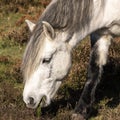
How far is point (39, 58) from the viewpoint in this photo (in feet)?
18.5

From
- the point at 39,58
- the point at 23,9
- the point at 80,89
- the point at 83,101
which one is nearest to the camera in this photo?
the point at 39,58

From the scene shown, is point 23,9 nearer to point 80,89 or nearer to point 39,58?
point 80,89

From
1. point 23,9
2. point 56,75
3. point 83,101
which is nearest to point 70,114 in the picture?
point 83,101

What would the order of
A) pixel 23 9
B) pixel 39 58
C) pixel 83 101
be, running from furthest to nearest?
pixel 23 9, pixel 83 101, pixel 39 58

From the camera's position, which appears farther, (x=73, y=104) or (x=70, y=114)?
(x=73, y=104)

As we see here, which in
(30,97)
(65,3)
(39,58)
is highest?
(65,3)

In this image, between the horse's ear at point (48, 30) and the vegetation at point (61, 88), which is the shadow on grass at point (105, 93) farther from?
the horse's ear at point (48, 30)

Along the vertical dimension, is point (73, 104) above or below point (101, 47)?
below

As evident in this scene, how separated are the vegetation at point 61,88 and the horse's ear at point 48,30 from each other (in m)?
1.03

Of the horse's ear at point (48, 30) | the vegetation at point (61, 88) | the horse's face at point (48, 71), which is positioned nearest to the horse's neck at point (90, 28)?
the horse's face at point (48, 71)

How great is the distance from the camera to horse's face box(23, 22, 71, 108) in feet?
18.6

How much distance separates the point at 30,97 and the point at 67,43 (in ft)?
2.59

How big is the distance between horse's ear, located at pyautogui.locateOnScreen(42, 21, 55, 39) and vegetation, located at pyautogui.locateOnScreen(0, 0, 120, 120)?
1.03 m

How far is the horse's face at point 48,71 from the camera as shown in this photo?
5.66 metres
